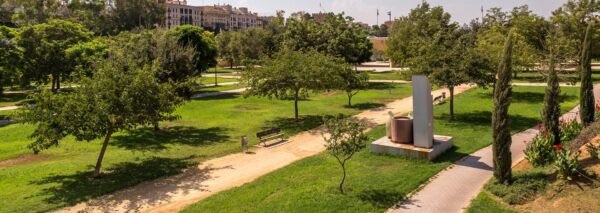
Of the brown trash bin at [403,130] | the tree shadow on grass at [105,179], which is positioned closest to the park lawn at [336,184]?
the brown trash bin at [403,130]

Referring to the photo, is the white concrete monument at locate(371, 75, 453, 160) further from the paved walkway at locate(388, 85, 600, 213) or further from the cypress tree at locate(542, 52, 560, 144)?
the cypress tree at locate(542, 52, 560, 144)

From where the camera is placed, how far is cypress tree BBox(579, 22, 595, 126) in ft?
57.7

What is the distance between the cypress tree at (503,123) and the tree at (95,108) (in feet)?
39.5

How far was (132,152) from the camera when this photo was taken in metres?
20.3

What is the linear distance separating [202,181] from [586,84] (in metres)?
16.3

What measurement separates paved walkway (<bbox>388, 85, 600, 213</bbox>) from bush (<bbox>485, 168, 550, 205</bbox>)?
63cm

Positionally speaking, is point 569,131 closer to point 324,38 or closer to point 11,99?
point 324,38

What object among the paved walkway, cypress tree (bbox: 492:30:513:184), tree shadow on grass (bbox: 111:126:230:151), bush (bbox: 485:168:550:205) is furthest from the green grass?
tree shadow on grass (bbox: 111:126:230:151)

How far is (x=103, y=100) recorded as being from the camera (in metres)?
15.0

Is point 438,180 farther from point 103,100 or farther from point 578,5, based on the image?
point 578,5

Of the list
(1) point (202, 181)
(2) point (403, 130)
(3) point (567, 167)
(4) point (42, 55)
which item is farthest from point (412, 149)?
(4) point (42, 55)

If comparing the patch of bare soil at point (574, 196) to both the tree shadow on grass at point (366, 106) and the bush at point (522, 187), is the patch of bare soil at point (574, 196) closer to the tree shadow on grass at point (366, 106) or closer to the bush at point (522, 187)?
the bush at point (522, 187)

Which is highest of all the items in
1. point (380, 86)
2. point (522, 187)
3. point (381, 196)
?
point (380, 86)

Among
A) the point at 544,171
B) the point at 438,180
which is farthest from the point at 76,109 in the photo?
the point at 544,171
